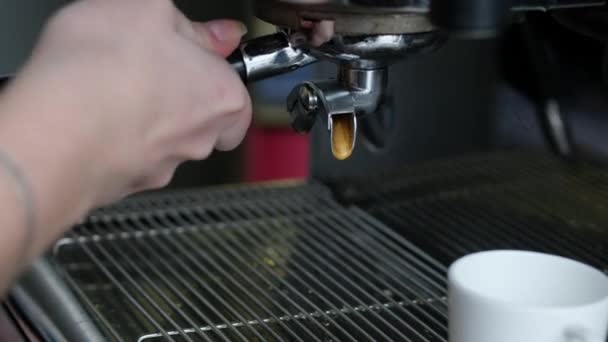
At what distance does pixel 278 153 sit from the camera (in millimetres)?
1472

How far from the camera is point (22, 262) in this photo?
0.42m

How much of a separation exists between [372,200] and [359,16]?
375mm

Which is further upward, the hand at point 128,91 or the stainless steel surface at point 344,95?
the hand at point 128,91

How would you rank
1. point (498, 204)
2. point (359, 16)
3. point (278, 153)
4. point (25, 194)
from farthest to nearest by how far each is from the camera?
1. point (278, 153)
2. point (498, 204)
3. point (359, 16)
4. point (25, 194)

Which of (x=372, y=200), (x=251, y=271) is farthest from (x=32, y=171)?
A: (x=372, y=200)

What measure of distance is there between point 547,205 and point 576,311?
399 millimetres

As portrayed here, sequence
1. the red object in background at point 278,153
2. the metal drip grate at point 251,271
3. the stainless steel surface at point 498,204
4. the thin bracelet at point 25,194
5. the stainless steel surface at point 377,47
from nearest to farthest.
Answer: the thin bracelet at point 25,194 < the stainless steel surface at point 377,47 < the metal drip grate at point 251,271 < the stainless steel surface at point 498,204 < the red object in background at point 278,153

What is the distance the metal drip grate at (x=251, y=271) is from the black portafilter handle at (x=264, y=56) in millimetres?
164

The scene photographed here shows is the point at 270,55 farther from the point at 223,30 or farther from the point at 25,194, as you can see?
the point at 25,194

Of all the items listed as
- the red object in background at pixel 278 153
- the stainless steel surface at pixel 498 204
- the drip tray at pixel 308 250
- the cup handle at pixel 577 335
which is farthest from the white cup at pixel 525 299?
the red object in background at pixel 278 153

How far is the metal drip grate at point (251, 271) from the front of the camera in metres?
0.63

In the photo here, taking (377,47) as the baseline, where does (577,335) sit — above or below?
below

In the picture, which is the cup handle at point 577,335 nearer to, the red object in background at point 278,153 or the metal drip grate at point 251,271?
the metal drip grate at point 251,271

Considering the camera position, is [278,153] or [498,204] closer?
[498,204]
